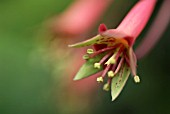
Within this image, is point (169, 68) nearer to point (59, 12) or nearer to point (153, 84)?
point (153, 84)

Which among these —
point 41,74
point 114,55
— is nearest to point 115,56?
point 114,55

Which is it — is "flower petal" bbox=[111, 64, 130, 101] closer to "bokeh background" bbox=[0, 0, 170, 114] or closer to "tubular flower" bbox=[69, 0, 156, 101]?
"tubular flower" bbox=[69, 0, 156, 101]

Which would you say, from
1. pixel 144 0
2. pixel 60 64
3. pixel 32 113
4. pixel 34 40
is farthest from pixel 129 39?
pixel 32 113

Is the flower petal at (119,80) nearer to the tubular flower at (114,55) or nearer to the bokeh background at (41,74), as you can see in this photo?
the tubular flower at (114,55)

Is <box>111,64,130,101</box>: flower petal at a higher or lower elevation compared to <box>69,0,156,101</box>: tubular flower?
lower

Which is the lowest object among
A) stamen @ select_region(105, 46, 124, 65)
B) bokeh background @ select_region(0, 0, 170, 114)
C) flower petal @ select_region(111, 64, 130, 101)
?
flower petal @ select_region(111, 64, 130, 101)

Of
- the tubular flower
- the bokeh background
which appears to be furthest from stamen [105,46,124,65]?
the bokeh background

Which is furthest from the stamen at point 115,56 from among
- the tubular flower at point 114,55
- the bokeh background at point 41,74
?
the bokeh background at point 41,74
